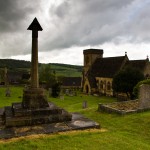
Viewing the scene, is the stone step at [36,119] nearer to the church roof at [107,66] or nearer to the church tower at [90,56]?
the church roof at [107,66]

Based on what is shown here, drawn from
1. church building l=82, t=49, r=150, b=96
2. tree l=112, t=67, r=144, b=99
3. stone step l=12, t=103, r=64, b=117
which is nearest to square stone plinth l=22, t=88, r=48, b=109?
stone step l=12, t=103, r=64, b=117

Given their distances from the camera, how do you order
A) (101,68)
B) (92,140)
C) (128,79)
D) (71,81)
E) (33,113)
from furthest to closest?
(71,81) → (101,68) → (128,79) → (33,113) → (92,140)

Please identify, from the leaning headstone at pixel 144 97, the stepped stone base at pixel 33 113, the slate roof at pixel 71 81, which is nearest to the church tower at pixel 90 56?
the slate roof at pixel 71 81

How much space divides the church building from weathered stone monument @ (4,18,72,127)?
37284 millimetres

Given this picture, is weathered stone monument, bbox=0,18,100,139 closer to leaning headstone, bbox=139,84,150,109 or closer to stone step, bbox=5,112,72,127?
stone step, bbox=5,112,72,127

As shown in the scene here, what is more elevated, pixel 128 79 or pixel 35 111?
pixel 128 79

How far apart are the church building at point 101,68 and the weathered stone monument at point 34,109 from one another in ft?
122

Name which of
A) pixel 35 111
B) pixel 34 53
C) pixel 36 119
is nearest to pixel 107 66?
pixel 34 53

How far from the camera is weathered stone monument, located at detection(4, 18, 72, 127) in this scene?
12914 mm

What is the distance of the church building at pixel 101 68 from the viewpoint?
5125 centimetres

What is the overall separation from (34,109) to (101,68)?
1828 inches

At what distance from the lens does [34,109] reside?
→ 44.8ft

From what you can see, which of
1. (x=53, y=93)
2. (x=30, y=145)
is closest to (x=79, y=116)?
(x=30, y=145)

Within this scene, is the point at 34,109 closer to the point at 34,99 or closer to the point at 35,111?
the point at 35,111
